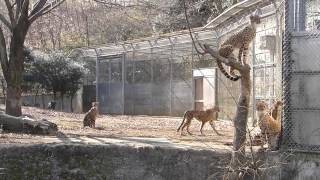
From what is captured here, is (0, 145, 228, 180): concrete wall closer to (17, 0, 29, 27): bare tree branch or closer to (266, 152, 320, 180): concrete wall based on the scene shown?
(266, 152, 320, 180): concrete wall

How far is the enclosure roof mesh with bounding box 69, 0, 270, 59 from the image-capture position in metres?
19.0

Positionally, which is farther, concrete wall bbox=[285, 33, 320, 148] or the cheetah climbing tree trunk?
the cheetah climbing tree trunk

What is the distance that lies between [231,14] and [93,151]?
11571mm

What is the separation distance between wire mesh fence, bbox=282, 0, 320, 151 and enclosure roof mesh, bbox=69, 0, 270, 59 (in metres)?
6.89

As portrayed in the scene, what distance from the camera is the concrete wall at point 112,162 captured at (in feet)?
32.2

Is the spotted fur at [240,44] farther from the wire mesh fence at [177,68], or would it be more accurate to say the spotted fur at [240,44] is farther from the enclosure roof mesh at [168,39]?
the enclosure roof mesh at [168,39]

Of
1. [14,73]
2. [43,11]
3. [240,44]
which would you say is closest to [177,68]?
[43,11]

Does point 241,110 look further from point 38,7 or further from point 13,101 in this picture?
point 38,7

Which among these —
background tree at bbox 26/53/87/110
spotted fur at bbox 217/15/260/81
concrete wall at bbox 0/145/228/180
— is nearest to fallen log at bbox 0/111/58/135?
concrete wall at bbox 0/145/228/180

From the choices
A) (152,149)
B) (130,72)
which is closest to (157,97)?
(130,72)

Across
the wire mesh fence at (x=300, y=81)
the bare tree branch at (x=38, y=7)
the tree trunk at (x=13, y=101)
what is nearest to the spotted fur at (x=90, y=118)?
the tree trunk at (x=13, y=101)

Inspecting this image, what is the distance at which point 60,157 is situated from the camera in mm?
9922

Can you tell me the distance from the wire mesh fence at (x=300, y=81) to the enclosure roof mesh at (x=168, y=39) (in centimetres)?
689

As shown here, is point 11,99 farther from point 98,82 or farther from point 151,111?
point 98,82
